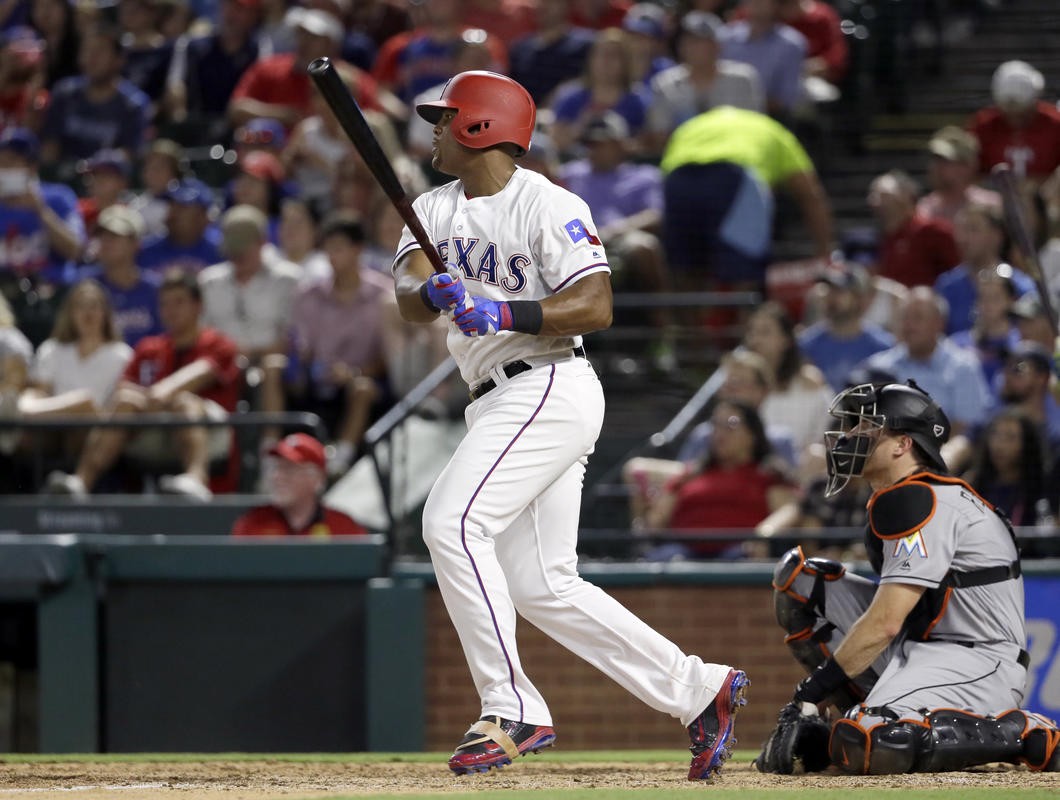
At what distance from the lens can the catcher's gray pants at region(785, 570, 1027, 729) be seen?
208 inches

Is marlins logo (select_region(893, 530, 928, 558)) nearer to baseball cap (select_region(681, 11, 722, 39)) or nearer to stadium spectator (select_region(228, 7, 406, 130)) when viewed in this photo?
baseball cap (select_region(681, 11, 722, 39))

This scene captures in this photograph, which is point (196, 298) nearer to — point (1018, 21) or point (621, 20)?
point (621, 20)

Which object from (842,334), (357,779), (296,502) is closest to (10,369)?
(296,502)

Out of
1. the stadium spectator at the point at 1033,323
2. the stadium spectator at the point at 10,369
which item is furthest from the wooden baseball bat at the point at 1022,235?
the stadium spectator at the point at 10,369

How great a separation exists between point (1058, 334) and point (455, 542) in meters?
3.69

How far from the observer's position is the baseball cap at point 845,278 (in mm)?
9070

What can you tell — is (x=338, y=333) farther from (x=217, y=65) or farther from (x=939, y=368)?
(x=217, y=65)

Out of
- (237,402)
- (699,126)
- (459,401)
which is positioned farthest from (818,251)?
(237,402)

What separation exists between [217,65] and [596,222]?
157 inches

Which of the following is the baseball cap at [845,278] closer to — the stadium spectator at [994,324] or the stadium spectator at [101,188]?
the stadium spectator at [994,324]

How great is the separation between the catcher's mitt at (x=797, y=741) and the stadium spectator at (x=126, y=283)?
579 cm

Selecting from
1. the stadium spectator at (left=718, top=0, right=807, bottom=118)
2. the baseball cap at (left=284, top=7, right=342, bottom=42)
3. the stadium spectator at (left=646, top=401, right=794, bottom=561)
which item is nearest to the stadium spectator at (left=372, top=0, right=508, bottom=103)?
the baseball cap at (left=284, top=7, right=342, bottom=42)

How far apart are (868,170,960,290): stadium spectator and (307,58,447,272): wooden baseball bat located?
545 cm

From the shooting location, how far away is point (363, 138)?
4.96 meters
